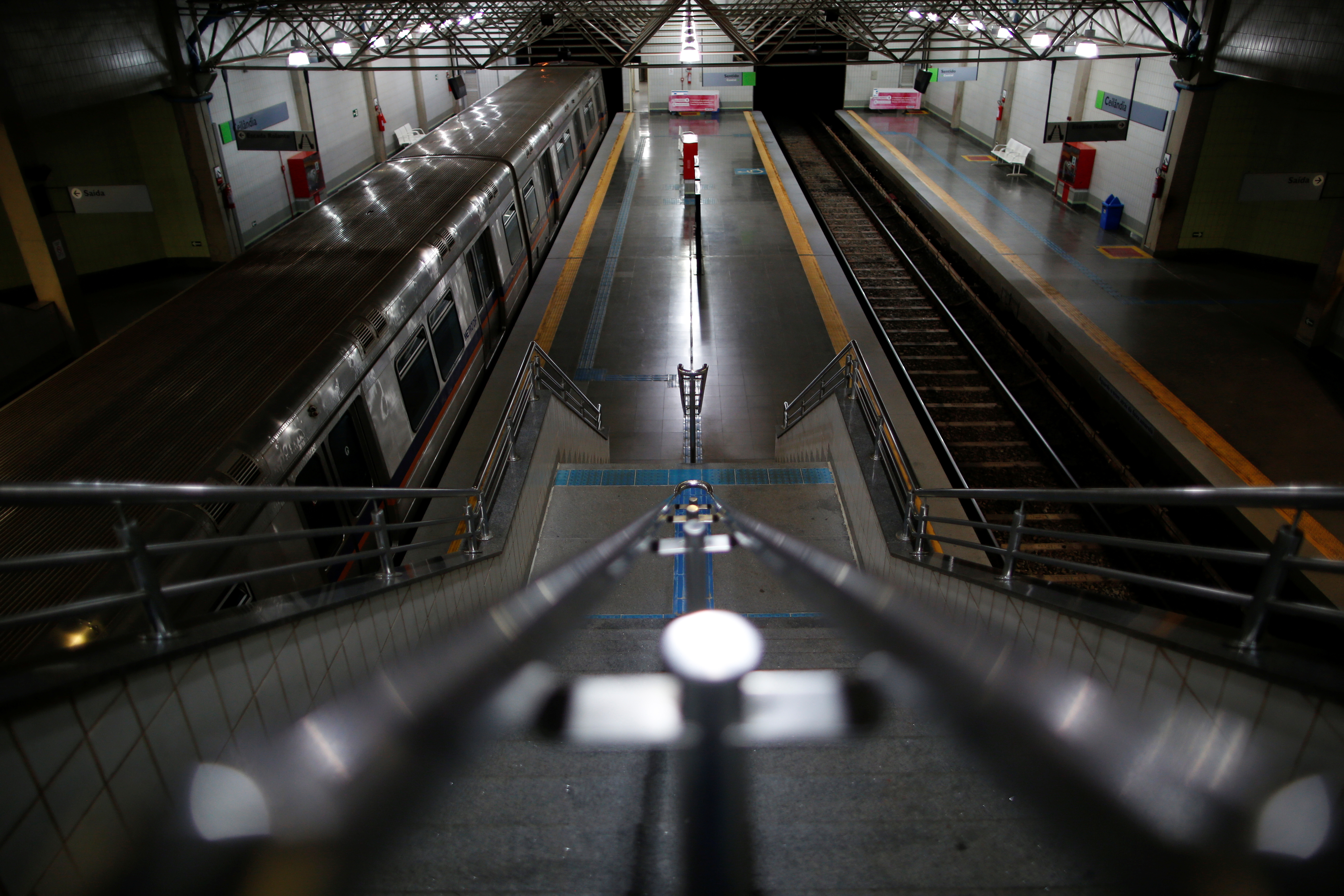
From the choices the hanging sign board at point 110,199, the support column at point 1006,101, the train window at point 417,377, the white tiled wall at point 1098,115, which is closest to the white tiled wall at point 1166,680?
the train window at point 417,377

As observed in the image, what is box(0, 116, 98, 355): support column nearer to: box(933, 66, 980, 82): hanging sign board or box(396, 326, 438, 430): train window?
box(396, 326, 438, 430): train window

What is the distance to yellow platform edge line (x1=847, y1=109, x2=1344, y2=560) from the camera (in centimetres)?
670

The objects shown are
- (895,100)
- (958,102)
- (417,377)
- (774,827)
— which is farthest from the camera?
(895,100)

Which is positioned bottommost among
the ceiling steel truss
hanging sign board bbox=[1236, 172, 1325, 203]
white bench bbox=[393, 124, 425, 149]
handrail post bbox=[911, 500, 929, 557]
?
handrail post bbox=[911, 500, 929, 557]

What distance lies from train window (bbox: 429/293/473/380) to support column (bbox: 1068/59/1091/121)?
14834 mm

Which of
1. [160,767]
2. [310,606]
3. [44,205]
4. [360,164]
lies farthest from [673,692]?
[360,164]

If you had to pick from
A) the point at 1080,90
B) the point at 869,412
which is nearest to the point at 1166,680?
the point at 869,412

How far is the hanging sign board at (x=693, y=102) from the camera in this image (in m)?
27.3

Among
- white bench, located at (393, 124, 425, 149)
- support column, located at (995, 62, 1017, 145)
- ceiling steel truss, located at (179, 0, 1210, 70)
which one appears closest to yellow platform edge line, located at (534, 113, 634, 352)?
ceiling steel truss, located at (179, 0, 1210, 70)

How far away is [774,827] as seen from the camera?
2016 mm

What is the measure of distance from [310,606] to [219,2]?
1394cm

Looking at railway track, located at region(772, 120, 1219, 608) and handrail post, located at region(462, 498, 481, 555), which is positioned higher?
handrail post, located at region(462, 498, 481, 555)

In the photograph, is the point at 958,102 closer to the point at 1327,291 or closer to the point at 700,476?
the point at 1327,291

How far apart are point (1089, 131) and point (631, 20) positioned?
1000 cm
